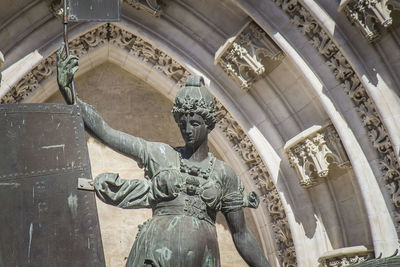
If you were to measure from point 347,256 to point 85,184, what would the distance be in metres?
3.41

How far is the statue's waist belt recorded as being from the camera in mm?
3758

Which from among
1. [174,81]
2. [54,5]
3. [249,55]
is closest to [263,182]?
[249,55]

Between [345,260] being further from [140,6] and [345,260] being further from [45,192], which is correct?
[45,192]

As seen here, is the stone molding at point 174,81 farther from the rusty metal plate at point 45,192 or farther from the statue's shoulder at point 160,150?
the rusty metal plate at point 45,192

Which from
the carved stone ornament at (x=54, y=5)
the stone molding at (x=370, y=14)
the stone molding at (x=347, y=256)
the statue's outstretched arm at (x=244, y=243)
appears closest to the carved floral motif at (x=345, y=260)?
the stone molding at (x=347, y=256)

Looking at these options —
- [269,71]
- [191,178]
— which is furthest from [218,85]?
[191,178]

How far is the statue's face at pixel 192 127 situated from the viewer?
154 inches

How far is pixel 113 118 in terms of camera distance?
8242 millimetres

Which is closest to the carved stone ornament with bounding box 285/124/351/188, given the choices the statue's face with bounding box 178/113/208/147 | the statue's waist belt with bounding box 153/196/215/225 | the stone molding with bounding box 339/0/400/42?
the stone molding with bounding box 339/0/400/42

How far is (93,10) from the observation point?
13.7 ft

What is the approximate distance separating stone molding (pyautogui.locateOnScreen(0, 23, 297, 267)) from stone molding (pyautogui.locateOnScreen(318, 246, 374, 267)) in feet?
2.03

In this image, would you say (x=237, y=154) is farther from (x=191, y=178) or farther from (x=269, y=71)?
(x=191, y=178)

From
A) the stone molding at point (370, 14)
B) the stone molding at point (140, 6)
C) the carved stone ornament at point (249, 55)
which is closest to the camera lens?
the stone molding at point (370, 14)

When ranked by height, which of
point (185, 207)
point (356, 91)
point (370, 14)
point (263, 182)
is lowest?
point (185, 207)
